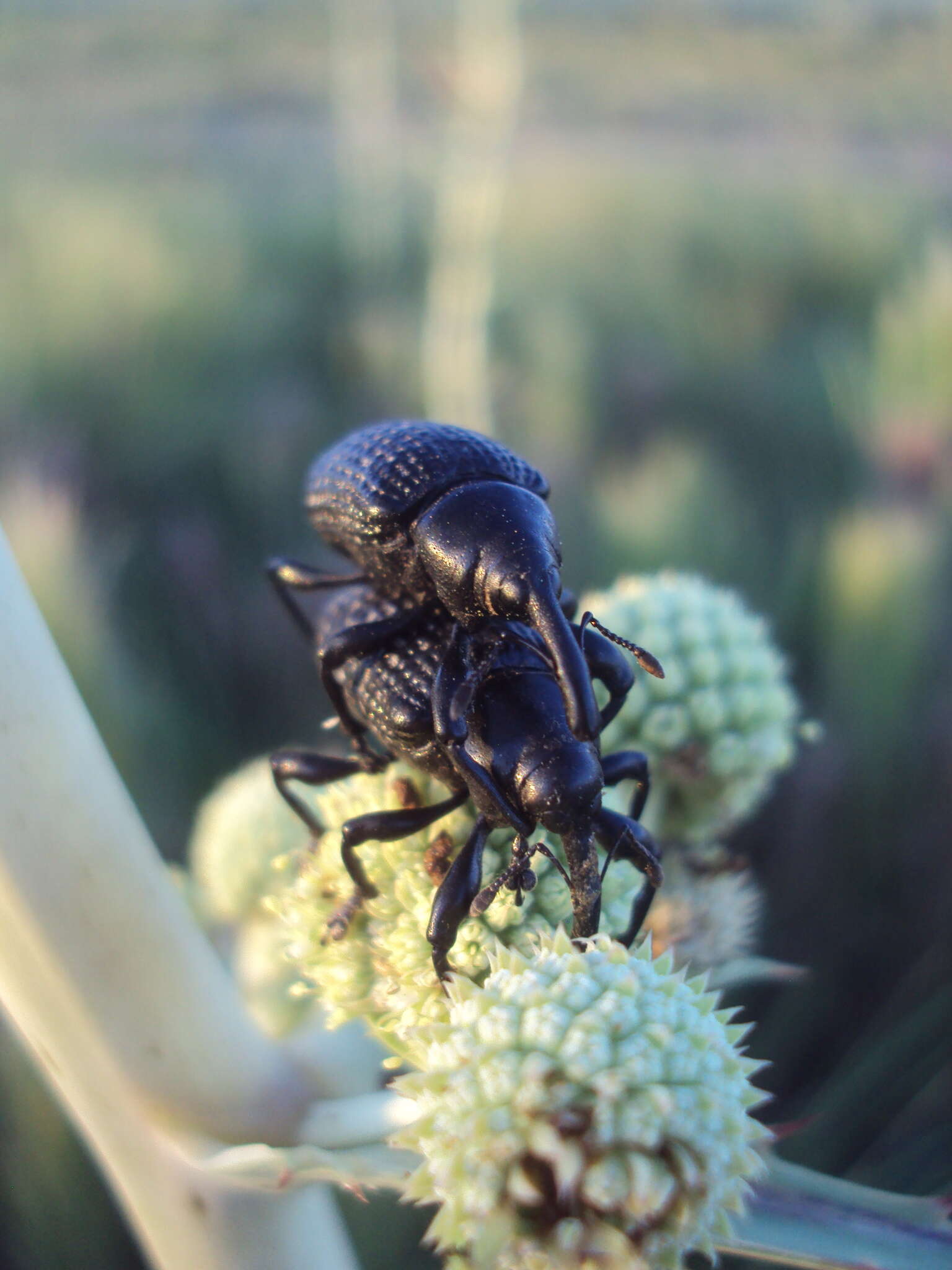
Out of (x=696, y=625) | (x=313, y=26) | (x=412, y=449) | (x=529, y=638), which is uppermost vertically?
(x=313, y=26)

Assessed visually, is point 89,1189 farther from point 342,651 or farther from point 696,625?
point 696,625

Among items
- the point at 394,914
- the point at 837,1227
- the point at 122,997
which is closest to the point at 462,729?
the point at 394,914

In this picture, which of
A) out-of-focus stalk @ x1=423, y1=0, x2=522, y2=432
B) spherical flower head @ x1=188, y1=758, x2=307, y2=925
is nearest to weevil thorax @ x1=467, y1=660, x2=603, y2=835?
spherical flower head @ x1=188, y1=758, x2=307, y2=925

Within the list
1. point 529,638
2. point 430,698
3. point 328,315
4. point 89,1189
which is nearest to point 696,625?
point 529,638

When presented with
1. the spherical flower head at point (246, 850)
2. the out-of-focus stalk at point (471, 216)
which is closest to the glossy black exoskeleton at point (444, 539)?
the spherical flower head at point (246, 850)

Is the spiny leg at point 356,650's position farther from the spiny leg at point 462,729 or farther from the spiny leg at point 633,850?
the spiny leg at point 633,850

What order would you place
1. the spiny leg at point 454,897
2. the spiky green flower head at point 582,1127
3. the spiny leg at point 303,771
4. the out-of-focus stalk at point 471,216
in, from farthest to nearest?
1. the out-of-focus stalk at point 471,216
2. the spiny leg at point 303,771
3. the spiny leg at point 454,897
4. the spiky green flower head at point 582,1127
